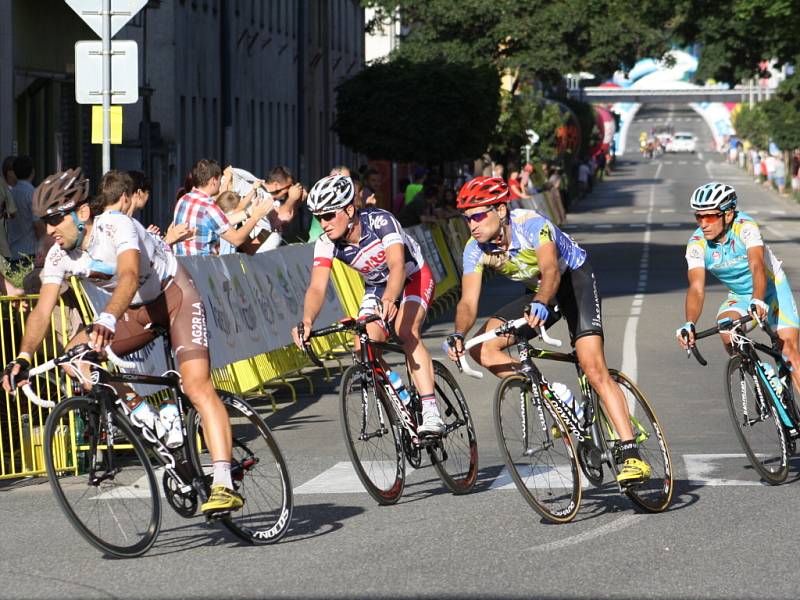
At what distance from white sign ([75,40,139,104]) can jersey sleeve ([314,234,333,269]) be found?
602cm

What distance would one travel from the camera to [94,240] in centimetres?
871

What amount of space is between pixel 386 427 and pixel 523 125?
50774mm

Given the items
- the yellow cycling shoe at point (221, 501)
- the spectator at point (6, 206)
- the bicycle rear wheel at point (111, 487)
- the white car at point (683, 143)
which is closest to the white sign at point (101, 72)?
the spectator at point (6, 206)

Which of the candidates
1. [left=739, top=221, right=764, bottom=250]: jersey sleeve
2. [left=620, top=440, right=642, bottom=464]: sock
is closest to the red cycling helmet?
[left=620, top=440, right=642, bottom=464]: sock

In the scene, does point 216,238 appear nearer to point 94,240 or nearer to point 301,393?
point 301,393

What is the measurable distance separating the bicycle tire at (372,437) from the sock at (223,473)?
3.61 feet

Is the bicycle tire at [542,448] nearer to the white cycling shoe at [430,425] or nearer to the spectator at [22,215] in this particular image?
the white cycling shoe at [430,425]

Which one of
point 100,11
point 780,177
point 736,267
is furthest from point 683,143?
point 736,267

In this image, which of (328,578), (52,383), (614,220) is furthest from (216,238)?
(614,220)

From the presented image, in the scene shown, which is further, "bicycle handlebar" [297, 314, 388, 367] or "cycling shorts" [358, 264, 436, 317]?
"cycling shorts" [358, 264, 436, 317]

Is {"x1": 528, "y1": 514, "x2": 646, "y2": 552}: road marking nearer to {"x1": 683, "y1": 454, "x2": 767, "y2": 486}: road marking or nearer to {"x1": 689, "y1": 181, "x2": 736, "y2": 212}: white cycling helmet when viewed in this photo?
{"x1": 683, "y1": 454, "x2": 767, "y2": 486}: road marking

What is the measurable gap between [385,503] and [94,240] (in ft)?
7.17

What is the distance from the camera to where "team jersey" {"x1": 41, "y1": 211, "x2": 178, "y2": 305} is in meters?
8.61

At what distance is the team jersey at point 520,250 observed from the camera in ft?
31.3
